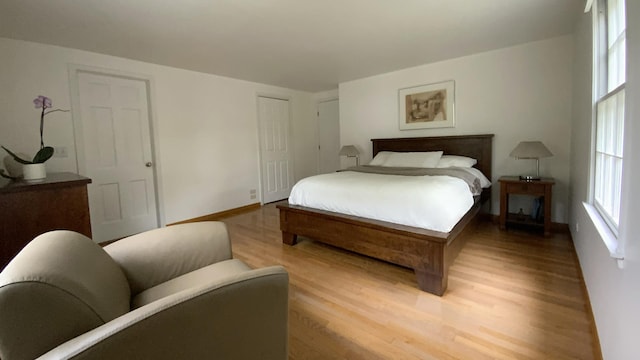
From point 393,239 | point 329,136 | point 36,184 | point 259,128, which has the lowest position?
point 393,239

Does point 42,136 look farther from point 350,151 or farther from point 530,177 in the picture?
point 530,177

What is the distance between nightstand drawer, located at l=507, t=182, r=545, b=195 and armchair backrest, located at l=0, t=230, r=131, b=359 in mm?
Result: 3540

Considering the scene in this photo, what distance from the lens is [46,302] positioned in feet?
2.52

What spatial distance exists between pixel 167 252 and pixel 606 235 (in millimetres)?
2129

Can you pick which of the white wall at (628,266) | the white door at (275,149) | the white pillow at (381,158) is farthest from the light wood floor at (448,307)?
the white door at (275,149)

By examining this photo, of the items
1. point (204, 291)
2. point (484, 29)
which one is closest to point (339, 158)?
point (484, 29)

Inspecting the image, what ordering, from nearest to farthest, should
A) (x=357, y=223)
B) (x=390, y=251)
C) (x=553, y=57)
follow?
(x=390, y=251) → (x=357, y=223) → (x=553, y=57)

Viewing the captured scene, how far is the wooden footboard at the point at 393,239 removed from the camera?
1984 mm

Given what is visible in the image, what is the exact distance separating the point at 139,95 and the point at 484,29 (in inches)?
155

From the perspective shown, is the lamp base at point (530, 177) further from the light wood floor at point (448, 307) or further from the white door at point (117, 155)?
the white door at point (117, 155)

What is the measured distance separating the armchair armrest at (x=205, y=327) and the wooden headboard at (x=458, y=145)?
344 centimetres

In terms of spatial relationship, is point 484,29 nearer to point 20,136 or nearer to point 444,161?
point 444,161

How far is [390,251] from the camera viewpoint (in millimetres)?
2225

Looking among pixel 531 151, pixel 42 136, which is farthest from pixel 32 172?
pixel 531 151
